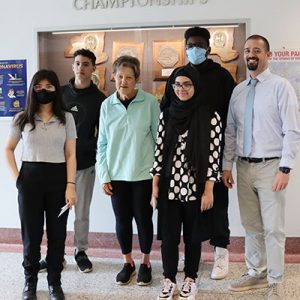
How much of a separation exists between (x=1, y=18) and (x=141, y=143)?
1.96 metres

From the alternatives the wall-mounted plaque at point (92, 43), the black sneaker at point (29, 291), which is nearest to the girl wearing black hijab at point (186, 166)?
the black sneaker at point (29, 291)

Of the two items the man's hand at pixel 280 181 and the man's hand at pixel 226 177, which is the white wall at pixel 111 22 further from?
the man's hand at pixel 280 181

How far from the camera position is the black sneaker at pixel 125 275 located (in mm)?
2969

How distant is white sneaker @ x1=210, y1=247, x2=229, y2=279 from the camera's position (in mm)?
3060

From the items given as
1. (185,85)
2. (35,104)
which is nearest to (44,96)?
(35,104)

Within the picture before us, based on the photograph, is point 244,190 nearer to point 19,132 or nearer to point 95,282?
point 95,282

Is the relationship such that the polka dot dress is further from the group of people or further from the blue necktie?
the blue necktie

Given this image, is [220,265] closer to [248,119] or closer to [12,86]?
[248,119]

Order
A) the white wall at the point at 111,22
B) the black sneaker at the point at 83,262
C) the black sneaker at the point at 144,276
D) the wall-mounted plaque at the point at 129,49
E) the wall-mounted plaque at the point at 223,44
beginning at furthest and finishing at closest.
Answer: the wall-mounted plaque at the point at 129,49 < the wall-mounted plaque at the point at 223,44 < the white wall at the point at 111,22 < the black sneaker at the point at 83,262 < the black sneaker at the point at 144,276

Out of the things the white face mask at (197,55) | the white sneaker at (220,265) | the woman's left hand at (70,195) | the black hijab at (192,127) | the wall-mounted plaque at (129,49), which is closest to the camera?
the black hijab at (192,127)

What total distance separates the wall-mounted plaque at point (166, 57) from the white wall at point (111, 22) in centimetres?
19

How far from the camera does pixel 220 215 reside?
8.96ft

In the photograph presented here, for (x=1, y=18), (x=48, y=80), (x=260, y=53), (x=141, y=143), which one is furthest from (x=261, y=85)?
(x=1, y=18)

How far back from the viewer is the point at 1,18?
3764 millimetres
